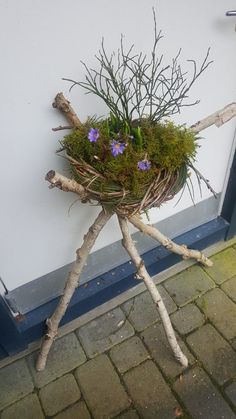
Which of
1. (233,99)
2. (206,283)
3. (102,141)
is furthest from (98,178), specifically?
(206,283)

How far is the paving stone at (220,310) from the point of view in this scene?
1.71 m

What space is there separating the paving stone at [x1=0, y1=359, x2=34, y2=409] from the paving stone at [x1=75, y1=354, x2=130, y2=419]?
0.78 ft

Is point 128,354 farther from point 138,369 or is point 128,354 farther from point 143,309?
point 143,309

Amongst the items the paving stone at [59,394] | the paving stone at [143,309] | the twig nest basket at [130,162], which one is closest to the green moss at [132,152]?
the twig nest basket at [130,162]

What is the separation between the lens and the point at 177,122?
1487 mm

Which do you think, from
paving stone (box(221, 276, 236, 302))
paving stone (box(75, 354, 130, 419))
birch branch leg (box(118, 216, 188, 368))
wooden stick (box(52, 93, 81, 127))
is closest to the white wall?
wooden stick (box(52, 93, 81, 127))

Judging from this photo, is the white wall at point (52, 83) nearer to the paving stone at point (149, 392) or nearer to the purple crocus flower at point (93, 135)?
the purple crocus flower at point (93, 135)

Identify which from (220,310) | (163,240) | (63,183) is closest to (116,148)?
(63,183)

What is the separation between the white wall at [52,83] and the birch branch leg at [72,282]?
20cm

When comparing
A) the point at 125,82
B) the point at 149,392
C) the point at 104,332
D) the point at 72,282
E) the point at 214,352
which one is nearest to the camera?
the point at 125,82

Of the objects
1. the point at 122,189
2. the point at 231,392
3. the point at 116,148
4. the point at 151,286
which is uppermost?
the point at 116,148

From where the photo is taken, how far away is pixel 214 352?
162 cm

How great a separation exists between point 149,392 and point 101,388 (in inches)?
8.5

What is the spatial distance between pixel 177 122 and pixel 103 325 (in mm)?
1075
